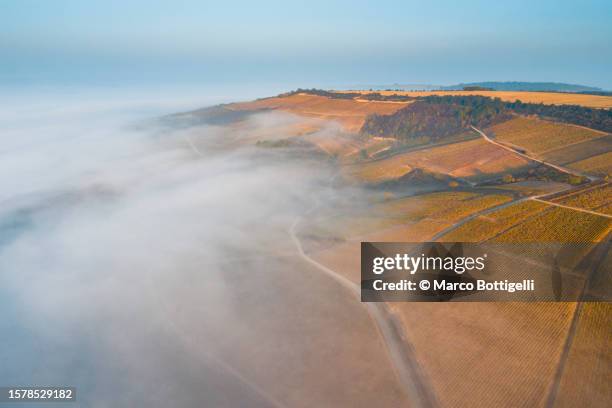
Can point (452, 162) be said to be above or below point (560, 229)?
above

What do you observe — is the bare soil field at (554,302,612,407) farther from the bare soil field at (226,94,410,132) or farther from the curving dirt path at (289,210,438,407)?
the bare soil field at (226,94,410,132)

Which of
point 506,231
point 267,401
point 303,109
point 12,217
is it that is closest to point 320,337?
point 267,401

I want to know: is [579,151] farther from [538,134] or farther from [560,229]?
[560,229]

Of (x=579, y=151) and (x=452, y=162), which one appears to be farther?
(x=452, y=162)

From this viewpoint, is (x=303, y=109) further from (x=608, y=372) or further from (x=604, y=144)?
(x=608, y=372)

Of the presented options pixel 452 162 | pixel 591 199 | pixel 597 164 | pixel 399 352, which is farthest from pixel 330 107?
pixel 399 352
